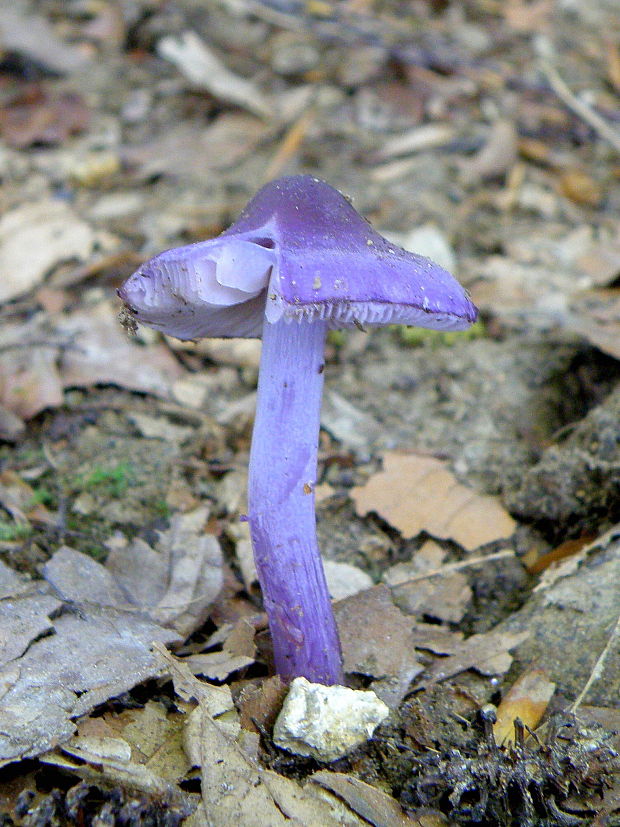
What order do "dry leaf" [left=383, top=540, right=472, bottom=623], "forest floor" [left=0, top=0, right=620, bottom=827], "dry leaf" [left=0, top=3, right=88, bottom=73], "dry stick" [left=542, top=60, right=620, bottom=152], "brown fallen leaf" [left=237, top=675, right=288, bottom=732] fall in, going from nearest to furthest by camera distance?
"forest floor" [left=0, top=0, right=620, bottom=827]
"brown fallen leaf" [left=237, top=675, right=288, bottom=732]
"dry leaf" [left=383, top=540, right=472, bottom=623]
"dry stick" [left=542, top=60, right=620, bottom=152]
"dry leaf" [left=0, top=3, right=88, bottom=73]

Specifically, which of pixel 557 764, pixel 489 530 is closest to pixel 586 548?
pixel 489 530

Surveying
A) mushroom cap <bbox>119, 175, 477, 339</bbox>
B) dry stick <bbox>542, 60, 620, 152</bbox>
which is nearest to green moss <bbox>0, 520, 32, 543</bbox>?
mushroom cap <bbox>119, 175, 477, 339</bbox>

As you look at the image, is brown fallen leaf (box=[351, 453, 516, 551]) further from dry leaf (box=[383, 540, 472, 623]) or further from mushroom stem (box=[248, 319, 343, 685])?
mushroom stem (box=[248, 319, 343, 685])

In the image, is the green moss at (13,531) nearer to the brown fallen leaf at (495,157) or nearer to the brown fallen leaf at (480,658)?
the brown fallen leaf at (480,658)

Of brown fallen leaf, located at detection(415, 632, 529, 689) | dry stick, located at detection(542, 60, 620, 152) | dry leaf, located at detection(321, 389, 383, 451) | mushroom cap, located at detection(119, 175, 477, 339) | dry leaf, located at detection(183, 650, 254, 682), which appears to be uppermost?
mushroom cap, located at detection(119, 175, 477, 339)

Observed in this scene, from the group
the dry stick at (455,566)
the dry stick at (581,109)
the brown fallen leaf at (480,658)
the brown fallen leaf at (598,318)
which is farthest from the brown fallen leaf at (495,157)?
the brown fallen leaf at (480,658)

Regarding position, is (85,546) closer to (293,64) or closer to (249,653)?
(249,653)

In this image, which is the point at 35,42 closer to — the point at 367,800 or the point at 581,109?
the point at 581,109
